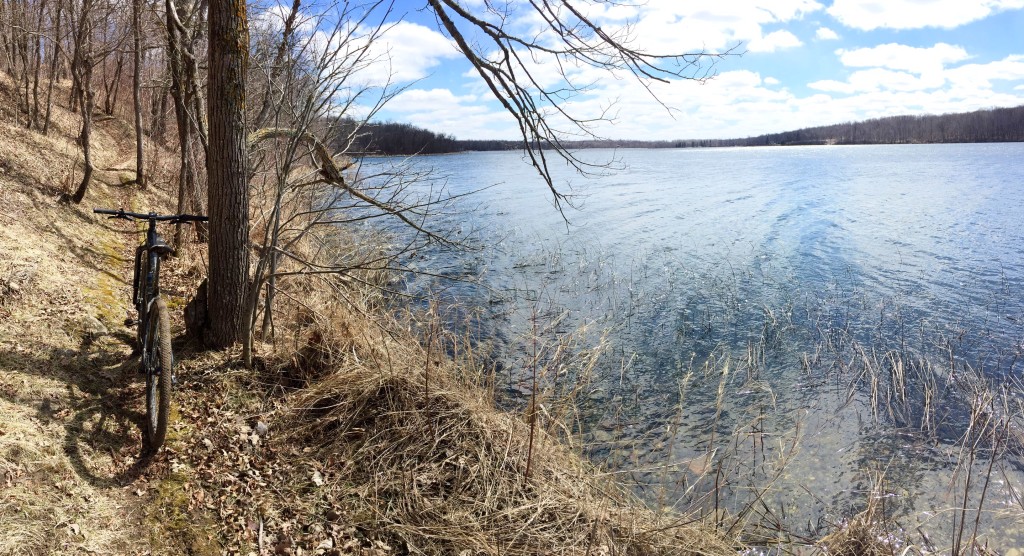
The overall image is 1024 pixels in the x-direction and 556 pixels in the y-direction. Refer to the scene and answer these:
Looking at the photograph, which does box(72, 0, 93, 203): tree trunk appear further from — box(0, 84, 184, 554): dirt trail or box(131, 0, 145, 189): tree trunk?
box(0, 84, 184, 554): dirt trail

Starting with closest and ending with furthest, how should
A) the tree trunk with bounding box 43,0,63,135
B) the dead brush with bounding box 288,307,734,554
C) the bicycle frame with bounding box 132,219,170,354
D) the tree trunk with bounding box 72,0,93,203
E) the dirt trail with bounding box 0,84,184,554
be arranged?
1. the dirt trail with bounding box 0,84,184,554
2. the dead brush with bounding box 288,307,734,554
3. the bicycle frame with bounding box 132,219,170,354
4. the tree trunk with bounding box 72,0,93,203
5. the tree trunk with bounding box 43,0,63,135

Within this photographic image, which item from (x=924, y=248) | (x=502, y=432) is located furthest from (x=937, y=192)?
(x=502, y=432)

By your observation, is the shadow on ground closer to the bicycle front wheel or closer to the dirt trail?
the dirt trail

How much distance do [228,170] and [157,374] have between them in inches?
73.0

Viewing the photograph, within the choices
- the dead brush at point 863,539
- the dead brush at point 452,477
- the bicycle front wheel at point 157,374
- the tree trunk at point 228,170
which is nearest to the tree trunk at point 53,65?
the tree trunk at point 228,170

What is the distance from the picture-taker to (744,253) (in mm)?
14844

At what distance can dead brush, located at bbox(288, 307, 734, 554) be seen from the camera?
396cm

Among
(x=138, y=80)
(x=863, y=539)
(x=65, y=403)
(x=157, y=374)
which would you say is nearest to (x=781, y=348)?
(x=863, y=539)

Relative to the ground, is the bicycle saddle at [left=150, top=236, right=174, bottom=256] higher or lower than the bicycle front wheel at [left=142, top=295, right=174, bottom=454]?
higher

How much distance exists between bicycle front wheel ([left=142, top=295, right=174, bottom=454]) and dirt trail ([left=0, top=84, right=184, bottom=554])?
180 millimetres

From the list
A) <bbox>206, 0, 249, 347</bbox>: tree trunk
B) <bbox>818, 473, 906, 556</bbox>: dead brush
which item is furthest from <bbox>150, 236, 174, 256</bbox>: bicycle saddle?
<bbox>818, 473, 906, 556</bbox>: dead brush

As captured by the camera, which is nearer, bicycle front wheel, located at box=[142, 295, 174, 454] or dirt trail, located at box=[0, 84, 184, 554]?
dirt trail, located at box=[0, 84, 184, 554]

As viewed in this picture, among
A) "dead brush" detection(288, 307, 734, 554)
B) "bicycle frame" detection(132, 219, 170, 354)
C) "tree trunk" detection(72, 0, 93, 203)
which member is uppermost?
"tree trunk" detection(72, 0, 93, 203)

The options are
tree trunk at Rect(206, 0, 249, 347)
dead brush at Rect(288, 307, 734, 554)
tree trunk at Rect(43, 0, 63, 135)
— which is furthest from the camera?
tree trunk at Rect(43, 0, 63, 135)
